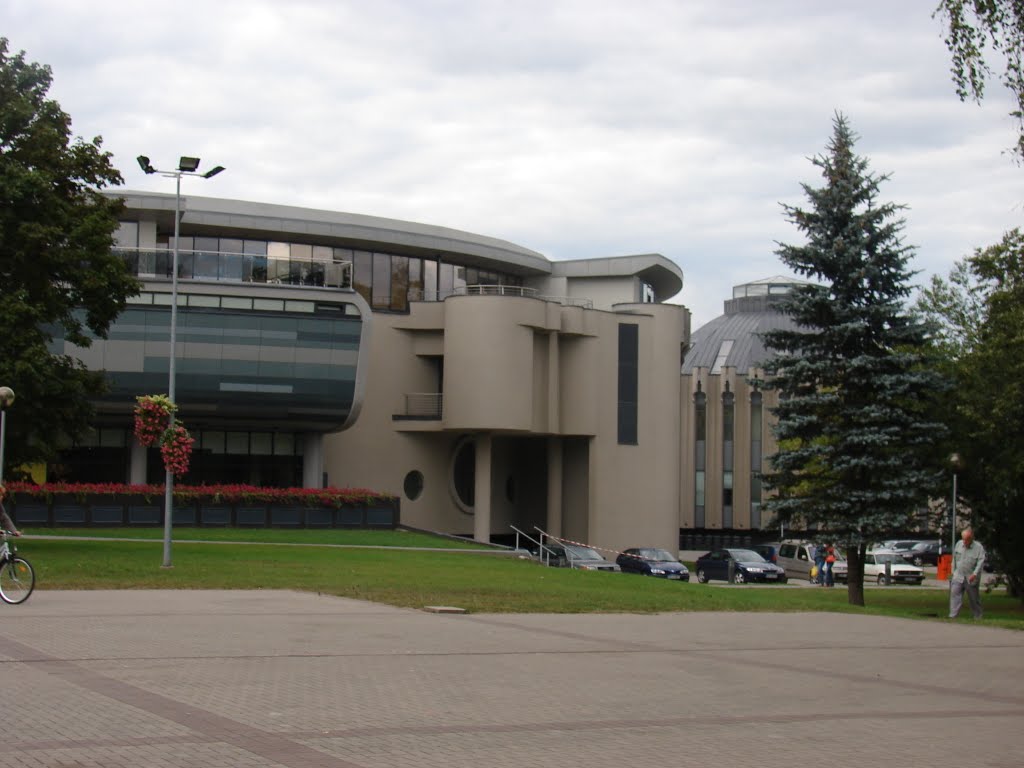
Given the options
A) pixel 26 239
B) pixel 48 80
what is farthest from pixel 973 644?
pixel 48 80

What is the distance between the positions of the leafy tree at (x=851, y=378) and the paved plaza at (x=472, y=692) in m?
15.0

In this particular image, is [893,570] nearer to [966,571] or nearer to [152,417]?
→ [966,571]

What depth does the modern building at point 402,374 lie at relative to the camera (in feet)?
170

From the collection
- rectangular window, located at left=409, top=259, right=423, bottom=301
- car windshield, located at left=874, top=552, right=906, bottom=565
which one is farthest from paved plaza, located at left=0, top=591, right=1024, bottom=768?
rectangular window, located at left=409, top=259, right=423, bottom=301

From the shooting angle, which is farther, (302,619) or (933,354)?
(933,354)

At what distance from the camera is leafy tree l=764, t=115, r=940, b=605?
1265 inches

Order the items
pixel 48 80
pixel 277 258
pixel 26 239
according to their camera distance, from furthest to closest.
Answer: pixel 277 258 → pixel 48 80 → pixel 26 239

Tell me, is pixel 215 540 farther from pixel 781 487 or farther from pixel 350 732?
pixel 350 732

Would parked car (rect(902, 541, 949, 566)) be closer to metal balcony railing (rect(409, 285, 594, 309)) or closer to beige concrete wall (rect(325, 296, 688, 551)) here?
beige concrete wall (rect(325, 296, 688, 551))

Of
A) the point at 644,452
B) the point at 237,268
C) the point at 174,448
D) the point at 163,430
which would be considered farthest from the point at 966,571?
the point at 644,452

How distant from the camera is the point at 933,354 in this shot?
33281mm

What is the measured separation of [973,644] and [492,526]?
46.6 meters

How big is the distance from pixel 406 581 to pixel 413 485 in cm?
3629

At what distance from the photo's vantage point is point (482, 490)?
59000mm
